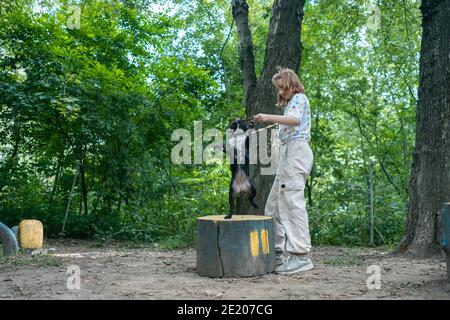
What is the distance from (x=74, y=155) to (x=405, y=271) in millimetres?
6196

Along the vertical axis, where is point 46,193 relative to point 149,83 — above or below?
below

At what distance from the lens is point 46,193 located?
30.4ft

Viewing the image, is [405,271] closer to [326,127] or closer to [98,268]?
[98,268]

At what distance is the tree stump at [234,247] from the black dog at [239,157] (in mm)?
351

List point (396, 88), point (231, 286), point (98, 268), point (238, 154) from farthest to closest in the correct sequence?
point (396, 88) → point (98, 268) → point (238, 154) → point (231, 286)

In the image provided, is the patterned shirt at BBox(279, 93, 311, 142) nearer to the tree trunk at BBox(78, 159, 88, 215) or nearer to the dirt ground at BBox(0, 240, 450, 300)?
the dirt ground at BBox(0, 240, 450, 300)

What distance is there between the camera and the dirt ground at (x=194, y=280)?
3639 millimetres

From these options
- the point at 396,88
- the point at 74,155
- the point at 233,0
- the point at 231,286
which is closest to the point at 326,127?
the point at 396,88

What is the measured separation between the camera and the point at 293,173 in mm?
4574

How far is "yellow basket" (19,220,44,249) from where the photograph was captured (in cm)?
684

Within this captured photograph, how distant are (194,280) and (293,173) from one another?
1.36 m

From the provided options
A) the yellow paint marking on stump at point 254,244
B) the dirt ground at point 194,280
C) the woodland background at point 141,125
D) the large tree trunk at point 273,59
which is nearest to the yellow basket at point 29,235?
the dirt ground at point 194,280

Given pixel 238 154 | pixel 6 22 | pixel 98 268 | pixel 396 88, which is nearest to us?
pixel 238 154
